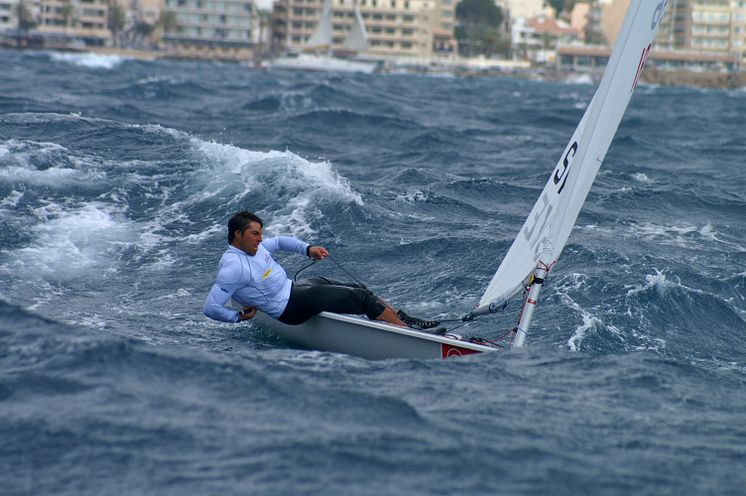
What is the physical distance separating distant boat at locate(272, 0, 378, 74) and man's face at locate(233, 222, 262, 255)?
75403mm

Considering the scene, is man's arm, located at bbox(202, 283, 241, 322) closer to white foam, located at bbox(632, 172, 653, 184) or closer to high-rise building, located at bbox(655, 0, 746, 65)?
white foam, located at bbox(632, 172, 653, 184)

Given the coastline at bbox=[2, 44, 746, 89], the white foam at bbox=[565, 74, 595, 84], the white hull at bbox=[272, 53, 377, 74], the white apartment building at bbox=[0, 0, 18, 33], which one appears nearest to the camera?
the white hull at bbox=[272, 53, 377, 74]

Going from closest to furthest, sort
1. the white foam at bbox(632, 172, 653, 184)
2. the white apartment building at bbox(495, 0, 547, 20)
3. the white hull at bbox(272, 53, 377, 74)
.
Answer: the white foam at bbox(632, 172, 653, 184), the white hull at bbox(272, 53, 377, 74), the white apartment building at bbox(495, 0, 547, 20)

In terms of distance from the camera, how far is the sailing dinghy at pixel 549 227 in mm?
6434

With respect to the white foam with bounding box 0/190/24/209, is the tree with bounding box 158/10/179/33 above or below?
above

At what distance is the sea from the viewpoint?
14.7 ft

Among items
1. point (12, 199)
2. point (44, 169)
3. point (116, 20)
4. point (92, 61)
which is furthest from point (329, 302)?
point (116, 20)

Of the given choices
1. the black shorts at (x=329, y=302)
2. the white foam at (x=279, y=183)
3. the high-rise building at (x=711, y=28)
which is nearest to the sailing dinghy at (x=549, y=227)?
the black shorts at (x=329, y=302)

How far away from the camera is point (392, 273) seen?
31.8 ft

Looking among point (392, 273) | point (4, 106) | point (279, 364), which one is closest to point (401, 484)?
point (279, 364)

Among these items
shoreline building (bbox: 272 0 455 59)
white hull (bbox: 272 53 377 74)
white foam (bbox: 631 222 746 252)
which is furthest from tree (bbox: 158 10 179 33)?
white foam (bbox: 631 222 746 252)

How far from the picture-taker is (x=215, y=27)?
103 meters

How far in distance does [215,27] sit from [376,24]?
53.5 ft

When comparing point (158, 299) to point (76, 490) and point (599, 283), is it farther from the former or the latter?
point (76, 490)
